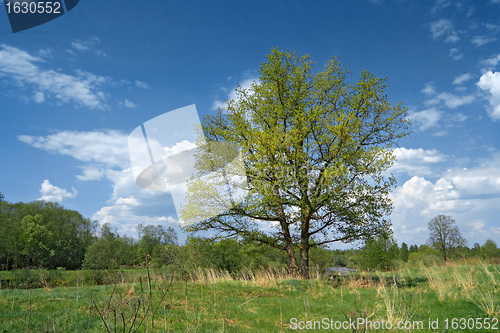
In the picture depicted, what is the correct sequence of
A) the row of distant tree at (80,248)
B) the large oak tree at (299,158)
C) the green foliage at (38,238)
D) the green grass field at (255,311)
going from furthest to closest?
the green foliage at (38,238)
the row of distant tree at (80,248)
the large oak tree at (299,158)
the green grass field at (255,311)

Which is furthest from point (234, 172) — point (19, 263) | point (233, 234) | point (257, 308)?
point (19, 263)

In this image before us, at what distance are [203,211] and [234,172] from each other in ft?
9.07

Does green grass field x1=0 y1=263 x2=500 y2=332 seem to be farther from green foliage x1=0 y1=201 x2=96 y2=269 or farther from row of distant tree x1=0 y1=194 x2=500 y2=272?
green foliage x1=0 y1=201 x2=96 y2=269

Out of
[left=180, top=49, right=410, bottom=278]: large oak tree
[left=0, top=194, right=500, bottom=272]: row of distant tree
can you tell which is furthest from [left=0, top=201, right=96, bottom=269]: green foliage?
[left=180, top=49, right=410, bottom=278]: large oak tree

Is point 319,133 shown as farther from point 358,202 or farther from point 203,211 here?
point 203,211

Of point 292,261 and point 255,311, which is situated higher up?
point 292,261

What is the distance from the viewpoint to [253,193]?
16.4 meters

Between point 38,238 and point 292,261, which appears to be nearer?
point 292,261

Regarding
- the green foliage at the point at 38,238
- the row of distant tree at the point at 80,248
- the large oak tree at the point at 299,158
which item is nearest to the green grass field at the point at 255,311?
the large oak tree at the point at 299,158

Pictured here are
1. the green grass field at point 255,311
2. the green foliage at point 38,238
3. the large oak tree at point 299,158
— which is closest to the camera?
the green grass field at point 255,311

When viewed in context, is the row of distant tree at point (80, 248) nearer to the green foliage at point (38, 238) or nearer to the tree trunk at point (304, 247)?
the green foliage at point (38, 238)

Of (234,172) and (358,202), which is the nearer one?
(358,202)

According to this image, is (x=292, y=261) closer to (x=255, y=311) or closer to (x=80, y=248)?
(x=255, y=311)

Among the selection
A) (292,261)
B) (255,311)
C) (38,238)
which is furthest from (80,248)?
(255,311)
